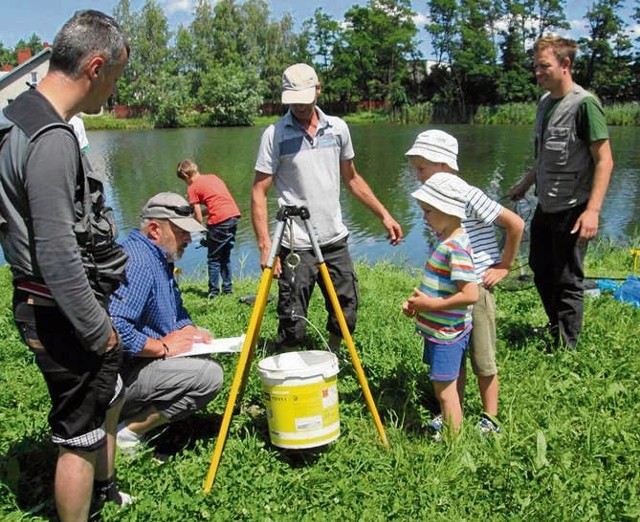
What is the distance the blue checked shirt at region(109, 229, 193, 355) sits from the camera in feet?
10.2

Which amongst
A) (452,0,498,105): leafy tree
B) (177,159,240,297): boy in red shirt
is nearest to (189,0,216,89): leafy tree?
(452,0,498,105): leafy tree

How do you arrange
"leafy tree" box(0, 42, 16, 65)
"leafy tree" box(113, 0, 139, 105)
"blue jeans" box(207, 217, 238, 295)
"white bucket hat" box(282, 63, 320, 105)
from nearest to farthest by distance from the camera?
"white bucket hat" box(282, 63, 320, 105)
"blue jeans" box(207, 217, 238, 295)
"leafy tree" box(113, 0, 139, 105)
"leafy tree" box(0, 42, 16, 65)

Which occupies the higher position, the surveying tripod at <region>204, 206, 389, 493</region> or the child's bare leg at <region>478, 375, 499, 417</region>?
the surveying tripod at <region>204, 206, 389, 493</region>

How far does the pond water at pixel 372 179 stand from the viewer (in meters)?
11.1

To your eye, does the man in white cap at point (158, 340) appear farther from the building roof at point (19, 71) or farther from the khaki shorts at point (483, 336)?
the building roof at point (19, 71)

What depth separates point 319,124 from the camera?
4.39 m

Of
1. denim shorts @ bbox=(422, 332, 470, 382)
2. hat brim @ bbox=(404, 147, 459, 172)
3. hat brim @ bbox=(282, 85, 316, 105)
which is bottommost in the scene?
denim shorts @ bbox=(422, 332, 470, 382)

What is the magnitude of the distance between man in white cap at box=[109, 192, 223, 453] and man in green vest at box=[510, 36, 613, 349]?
2.65 meters

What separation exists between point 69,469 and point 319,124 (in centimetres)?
273

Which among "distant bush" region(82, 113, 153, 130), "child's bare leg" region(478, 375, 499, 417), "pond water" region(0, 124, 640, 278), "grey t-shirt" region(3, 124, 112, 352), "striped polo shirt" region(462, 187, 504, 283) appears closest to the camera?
"grey t-shirt" region(3, 124, 112, 352)

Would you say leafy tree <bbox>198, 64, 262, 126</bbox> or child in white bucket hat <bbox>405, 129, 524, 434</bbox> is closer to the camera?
child in white bucket hat <bbox>405, 129, 524, 434</bbox>

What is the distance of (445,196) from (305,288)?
1419 mm

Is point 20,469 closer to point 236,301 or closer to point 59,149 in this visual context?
point 59,149

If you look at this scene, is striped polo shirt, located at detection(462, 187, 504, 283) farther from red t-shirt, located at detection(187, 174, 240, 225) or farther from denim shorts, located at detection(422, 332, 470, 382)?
red t-shirt, located at detection(187, 174, 240, 225)
